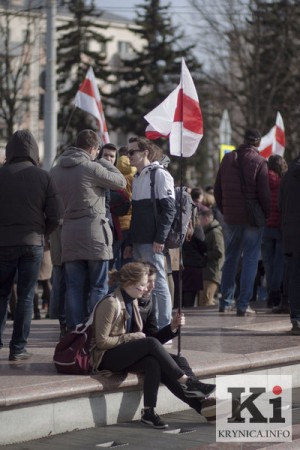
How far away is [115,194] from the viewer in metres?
12.3

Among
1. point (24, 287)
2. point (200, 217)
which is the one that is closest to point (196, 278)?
point (200, 217)

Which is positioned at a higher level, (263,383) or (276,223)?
(276,223)

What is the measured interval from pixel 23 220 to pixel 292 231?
3.57 meters

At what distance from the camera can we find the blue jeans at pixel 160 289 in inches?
427

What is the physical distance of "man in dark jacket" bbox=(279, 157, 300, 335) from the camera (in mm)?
12016

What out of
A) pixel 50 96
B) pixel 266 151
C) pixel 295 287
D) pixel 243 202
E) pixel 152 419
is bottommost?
pixel 152 419

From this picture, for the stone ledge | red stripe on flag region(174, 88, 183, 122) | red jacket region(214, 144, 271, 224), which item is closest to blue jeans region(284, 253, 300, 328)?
the stone ledge

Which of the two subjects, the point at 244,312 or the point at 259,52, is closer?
the point at 244,312

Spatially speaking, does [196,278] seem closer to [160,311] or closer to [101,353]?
[160,311]

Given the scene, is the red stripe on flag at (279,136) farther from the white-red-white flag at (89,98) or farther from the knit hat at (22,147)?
the knit hat at (22,147)

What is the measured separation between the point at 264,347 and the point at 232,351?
45cm

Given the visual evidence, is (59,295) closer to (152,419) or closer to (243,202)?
(243,202)

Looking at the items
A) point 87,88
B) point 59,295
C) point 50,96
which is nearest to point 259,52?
point 50,96

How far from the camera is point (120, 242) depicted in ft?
41.9
